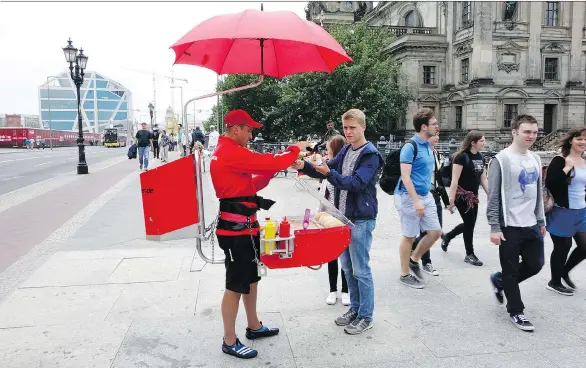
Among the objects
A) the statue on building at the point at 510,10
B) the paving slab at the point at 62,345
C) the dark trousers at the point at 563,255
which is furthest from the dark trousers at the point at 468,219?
the statue on building at the point at 510,10

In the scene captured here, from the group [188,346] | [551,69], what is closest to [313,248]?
[188,346]

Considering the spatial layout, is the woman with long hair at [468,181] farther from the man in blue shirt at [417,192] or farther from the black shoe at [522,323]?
the black shoe at [522,323]

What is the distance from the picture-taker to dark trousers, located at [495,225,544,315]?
157 inches

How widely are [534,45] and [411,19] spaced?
493 inches

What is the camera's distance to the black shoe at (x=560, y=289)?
480cm

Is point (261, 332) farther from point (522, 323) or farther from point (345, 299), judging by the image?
point (522, 323)

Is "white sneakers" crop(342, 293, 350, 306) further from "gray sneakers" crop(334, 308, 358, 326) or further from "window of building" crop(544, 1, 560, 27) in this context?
"window of building" crop(544, 1, 560, 27)

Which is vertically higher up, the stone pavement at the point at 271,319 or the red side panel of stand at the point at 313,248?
the red side panel of stand at the point at 313,248

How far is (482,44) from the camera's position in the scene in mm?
34438

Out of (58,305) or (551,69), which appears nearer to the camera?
(58,305)

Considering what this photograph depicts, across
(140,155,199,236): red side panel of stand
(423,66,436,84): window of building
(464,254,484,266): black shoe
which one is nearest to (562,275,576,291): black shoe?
(464,254,484,266): black shoe

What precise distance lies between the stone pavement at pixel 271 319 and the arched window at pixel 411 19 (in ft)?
136

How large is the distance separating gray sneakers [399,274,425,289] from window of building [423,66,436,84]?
36.9m

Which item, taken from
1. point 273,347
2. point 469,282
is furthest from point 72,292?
point 469,282
